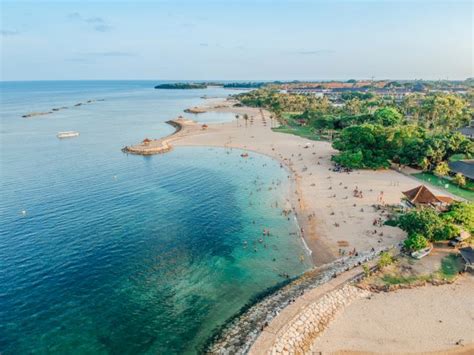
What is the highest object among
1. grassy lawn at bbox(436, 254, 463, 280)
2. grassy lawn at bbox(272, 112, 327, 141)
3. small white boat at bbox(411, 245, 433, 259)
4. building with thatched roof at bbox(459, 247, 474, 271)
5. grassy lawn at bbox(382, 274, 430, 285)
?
grassy lawn at bbox(272, 112, 327, 141)

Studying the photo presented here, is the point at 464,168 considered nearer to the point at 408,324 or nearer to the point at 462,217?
the point at 462,217

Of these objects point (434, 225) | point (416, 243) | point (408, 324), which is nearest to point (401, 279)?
point (416, 243)

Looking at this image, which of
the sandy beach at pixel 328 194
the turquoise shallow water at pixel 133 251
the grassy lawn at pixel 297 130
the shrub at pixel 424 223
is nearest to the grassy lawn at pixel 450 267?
the shrub at pixel 424 223

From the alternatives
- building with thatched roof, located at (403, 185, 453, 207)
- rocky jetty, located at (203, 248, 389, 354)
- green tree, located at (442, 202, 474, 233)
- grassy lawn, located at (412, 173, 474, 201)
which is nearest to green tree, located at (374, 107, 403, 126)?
grassy lawn, located at (412, 173, 474, 201)

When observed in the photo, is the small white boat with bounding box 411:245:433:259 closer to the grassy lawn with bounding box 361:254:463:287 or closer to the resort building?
the grassy lawn with bounding box 361:254:463:287

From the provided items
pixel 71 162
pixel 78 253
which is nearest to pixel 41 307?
pixel 78 253

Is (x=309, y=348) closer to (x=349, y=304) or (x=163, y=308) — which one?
(x=349, y=304)
